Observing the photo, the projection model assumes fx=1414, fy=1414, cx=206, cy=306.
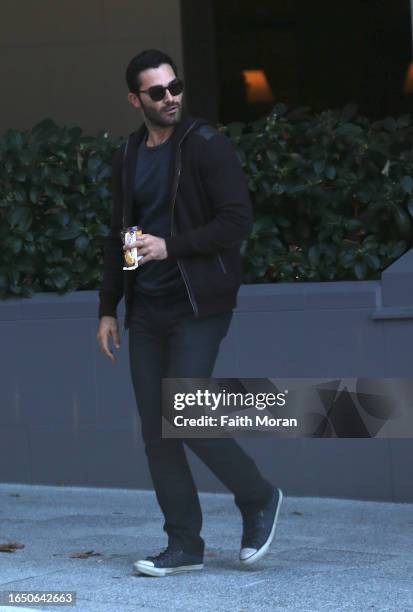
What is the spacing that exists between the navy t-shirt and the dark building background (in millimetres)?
5045

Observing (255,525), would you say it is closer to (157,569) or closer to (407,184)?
(157,569)

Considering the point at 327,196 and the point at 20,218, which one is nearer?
the point at 327,196

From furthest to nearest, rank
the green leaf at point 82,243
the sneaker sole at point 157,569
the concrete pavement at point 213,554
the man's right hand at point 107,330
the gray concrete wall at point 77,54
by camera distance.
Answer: the gray concrete wall at point 77,54, the green leaf at point 82,243, the man's right hand at point 107,330, the sneaker sole at point 157,569, the concrete pavement at point 213,554

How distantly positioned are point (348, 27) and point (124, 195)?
5.71 metres

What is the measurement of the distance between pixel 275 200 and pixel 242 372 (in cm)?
96

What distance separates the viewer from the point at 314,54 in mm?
10906

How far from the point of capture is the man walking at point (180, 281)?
536 cm

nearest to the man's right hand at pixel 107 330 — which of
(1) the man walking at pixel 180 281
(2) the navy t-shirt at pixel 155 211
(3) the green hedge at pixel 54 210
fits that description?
(1) the man walking at pixel 180 281

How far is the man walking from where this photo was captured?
17.6ft

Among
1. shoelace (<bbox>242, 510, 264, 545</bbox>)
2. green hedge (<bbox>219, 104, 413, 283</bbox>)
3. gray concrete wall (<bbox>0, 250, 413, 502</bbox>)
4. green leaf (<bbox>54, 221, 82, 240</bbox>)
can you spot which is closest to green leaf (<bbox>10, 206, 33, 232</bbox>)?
green leaf (<bbox>54, 221, 82, 240</bbox>)

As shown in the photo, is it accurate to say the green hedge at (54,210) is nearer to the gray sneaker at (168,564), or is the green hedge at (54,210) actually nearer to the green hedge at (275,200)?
the green hedge at (275,200)
